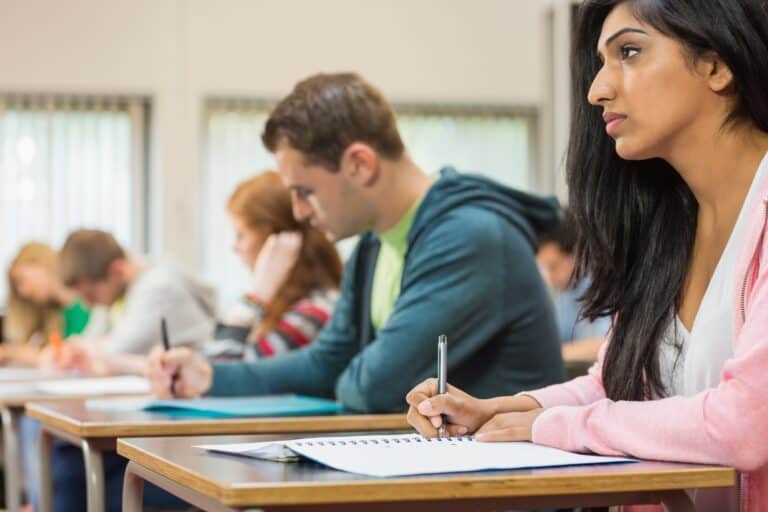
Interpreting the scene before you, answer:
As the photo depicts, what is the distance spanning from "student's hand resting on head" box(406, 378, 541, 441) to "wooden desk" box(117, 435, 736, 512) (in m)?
0.24

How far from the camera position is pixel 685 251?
162 centimetres

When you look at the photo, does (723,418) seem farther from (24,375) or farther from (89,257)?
(89,257)

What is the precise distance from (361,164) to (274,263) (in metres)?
0.80

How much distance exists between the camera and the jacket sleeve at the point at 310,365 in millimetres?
2541

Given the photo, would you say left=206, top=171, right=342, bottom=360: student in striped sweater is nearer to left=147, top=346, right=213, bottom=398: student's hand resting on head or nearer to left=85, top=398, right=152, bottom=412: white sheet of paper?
left=147, top=346, right=213, bottom=398: student's hand resting on head

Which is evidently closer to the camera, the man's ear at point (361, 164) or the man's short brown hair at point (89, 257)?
the man's ear at point (361, 164)

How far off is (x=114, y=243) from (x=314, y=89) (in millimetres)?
2394

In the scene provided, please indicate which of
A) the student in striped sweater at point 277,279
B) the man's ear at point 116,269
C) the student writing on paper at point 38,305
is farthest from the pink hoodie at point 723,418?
the student writing on paper at point 38,305

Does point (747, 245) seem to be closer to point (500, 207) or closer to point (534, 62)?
point (500, 207)

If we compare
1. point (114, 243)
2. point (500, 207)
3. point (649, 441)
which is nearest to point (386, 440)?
point (649, 441)

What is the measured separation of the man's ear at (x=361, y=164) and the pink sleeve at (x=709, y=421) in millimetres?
1146

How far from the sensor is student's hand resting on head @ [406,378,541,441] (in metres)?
1.44

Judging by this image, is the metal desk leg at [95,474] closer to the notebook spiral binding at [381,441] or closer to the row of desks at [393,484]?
the row of desks at [393,484]

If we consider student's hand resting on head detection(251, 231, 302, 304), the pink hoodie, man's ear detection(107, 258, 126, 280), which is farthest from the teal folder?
man's ear detection(107, 258, 126, 280)
